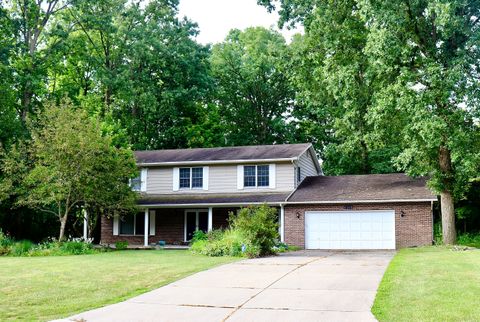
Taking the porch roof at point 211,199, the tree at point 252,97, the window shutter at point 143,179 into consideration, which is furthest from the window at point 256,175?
the tree at point 252,97

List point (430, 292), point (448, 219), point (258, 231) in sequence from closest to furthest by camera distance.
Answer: point (430, 292) → point (258, 231) → point (448, 219)

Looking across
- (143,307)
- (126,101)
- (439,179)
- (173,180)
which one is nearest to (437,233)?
(439,179)

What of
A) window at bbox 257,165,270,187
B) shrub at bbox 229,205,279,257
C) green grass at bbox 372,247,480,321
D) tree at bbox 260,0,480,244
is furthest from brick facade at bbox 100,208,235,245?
green grass at bbox 372,247,480,321

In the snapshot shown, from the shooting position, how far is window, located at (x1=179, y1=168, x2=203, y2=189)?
89.2ft

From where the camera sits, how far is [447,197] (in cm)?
2144

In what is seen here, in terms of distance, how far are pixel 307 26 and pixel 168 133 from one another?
18.4m

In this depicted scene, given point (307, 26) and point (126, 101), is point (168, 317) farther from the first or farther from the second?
point (126, 101)

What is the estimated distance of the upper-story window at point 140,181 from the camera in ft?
90.9

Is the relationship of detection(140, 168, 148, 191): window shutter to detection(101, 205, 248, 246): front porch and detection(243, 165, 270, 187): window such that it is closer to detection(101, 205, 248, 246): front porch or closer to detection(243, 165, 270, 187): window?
detection(101, 205, 248, 246): front porch

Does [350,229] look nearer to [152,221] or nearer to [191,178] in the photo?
[191,178]

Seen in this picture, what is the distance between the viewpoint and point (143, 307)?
868 cm

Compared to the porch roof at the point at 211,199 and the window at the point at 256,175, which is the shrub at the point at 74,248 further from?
the window at the point at 256,175

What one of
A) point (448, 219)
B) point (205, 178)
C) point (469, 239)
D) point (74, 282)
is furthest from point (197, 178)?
point (74, 282)

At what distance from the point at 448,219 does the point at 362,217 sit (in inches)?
146
